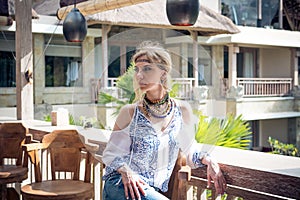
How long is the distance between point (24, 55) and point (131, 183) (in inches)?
107

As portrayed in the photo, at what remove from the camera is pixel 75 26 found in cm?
383

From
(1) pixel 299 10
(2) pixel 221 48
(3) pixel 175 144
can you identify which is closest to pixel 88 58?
(3) pixel 175 144

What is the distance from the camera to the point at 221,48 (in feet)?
45.6

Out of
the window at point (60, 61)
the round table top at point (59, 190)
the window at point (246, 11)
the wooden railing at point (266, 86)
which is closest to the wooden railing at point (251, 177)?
the round table top at point (59, 190)

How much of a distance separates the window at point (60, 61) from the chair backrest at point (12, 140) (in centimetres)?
757

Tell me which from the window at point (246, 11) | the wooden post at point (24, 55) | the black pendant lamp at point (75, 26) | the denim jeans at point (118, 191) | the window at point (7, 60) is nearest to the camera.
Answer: the denim jeans at point (118, 191)

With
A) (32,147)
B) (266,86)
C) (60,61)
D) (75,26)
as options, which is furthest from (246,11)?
(32,147)

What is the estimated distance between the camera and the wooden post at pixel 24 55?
423 cm

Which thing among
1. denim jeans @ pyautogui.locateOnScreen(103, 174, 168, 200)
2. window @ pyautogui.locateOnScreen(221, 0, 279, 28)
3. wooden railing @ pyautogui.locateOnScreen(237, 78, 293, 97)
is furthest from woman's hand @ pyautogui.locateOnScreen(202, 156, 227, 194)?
window @ pyautogui.locateOnScreen(221, 0, 279, 28)

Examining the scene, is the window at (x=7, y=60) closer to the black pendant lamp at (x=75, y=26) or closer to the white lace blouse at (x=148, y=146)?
the black pendant lamp at (x=75, y=26)

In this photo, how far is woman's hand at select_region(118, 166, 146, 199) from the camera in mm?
1802

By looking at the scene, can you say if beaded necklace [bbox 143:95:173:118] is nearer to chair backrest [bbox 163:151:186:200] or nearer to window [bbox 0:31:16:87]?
chair backrest [bbox 163:151:186:200]

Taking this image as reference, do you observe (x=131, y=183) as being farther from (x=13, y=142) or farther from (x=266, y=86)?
(x=266, y=86)

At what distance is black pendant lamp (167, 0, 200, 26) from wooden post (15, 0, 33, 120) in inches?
67.6
